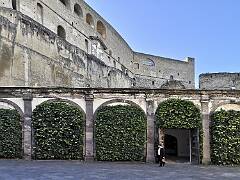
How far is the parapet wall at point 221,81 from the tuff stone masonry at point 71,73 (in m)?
0.05

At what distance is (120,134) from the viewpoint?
16406 mm

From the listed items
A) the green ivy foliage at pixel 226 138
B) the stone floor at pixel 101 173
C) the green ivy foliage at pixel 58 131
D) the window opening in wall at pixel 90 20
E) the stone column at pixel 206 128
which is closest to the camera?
the stone floor at pixel 101 173

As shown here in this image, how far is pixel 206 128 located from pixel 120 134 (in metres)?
4.12

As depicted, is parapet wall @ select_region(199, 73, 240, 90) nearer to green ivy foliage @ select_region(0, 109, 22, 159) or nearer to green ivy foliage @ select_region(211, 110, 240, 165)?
green ivy foliage @ select_region(211, 110, 240, 165)

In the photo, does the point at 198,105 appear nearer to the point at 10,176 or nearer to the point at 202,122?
the point at 202,122

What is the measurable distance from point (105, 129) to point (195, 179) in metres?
6.13

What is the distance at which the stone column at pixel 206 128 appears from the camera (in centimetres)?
1628

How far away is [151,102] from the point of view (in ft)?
54.6

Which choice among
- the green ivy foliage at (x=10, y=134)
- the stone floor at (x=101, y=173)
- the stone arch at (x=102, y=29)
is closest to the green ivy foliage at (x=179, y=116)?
the stone floor at (x=101, y=173)

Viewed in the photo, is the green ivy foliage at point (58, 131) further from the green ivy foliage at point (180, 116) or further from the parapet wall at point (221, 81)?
the parapet wall at point (221, 81)

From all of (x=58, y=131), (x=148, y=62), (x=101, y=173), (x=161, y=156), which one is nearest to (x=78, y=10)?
(x=148, y=62)

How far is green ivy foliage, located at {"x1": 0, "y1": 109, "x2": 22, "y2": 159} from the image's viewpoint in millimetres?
16469

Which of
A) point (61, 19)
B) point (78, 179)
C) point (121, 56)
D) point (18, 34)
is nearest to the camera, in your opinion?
point (78, 179)

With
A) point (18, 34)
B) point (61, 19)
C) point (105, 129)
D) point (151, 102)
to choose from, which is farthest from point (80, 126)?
point (61, 19)
